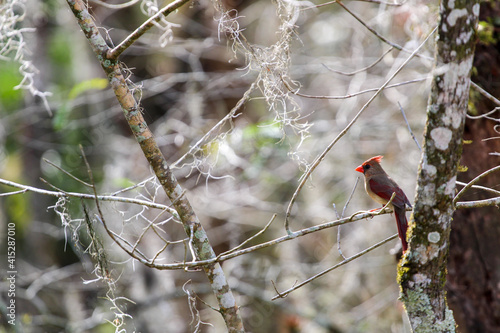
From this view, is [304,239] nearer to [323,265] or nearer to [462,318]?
[323,265]

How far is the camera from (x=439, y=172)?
81.5 inches

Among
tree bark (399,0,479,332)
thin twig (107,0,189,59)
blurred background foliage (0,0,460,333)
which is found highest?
blurred background foliage (0,0,460,333)

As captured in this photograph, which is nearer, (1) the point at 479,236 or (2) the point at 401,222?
(2) the point at 401,222

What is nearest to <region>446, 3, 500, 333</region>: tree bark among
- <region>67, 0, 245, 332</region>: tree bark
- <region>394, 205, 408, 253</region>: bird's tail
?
<region>394, 205, 408, 253</region>: bird's tail

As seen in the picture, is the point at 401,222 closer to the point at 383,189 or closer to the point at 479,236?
the point at 383,189

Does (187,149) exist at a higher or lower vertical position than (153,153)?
higher

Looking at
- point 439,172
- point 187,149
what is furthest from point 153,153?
point 187,149

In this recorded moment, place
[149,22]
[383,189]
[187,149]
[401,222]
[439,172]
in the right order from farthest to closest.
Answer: [187,149], [383,189], [401,222], [149,22], [439,172]

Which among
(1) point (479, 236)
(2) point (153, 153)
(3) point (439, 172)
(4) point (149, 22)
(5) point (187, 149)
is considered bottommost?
(3) point (439, 172)

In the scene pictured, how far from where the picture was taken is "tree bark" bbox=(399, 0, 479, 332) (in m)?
1.96

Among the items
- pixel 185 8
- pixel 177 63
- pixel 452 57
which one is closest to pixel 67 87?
pixel 177 63

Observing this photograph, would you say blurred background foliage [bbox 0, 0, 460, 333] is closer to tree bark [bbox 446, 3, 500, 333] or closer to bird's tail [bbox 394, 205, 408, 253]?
tree bark [bbox 446, 3, 500, 333]

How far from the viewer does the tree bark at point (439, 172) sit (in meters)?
1.96

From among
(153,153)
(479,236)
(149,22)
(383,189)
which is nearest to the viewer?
(149,22)
